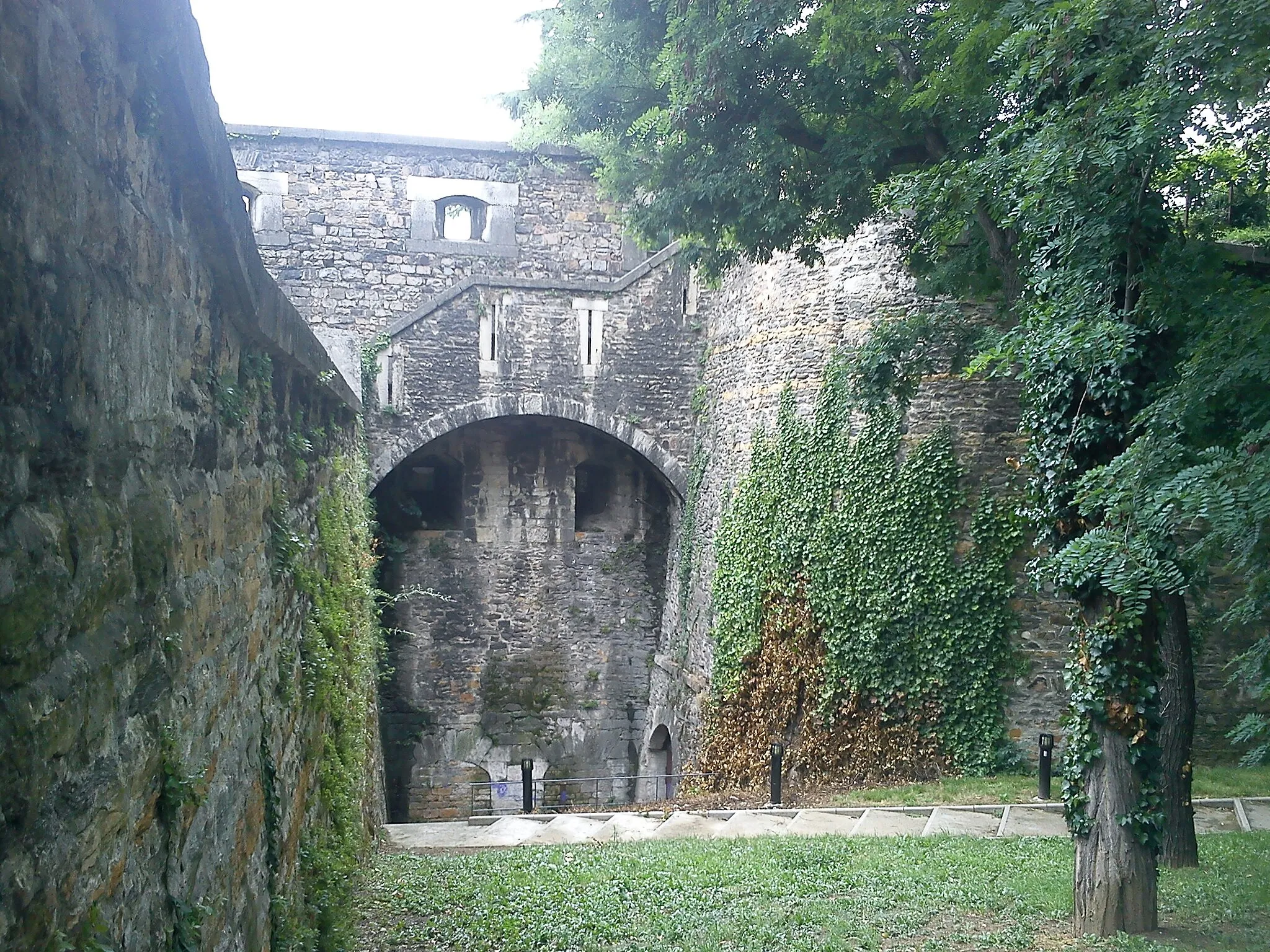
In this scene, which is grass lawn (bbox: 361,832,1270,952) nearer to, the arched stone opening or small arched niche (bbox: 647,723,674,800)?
small arched niche (bbox: 647,723,674,800)

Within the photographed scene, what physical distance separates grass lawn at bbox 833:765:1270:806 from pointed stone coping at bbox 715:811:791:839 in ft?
2.82

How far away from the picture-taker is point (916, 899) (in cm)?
588

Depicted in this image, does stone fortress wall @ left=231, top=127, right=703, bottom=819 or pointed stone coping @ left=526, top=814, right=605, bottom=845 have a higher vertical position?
stone fortress wall @ left=231, top=127, right=703, bottom=819

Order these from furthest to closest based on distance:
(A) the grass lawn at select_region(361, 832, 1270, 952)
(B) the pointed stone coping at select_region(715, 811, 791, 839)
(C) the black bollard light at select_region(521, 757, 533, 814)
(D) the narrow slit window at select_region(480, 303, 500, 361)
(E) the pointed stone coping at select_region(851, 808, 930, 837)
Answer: (D) the narrow slit window at select_region(480, 303, 500, 361)
(C) the black bollard light at select_region(521, 757, 533, 814)
(B) the pointed stone coping at select_region(715, 811, 791, 839)
(E) the pointed stone coping at select_region(851, 808, 930, 837)
(A) the grass lawn at select_region(361, 832, 1270, 952)

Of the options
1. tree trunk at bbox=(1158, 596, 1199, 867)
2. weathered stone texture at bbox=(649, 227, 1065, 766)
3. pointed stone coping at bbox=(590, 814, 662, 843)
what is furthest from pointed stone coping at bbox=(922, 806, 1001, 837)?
pointed stone coping at bbox=(590, 814, 662, 843)

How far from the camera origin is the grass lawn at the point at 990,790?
9039 mm

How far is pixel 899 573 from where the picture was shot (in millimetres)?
10055

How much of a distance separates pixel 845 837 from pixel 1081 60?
5.66 m

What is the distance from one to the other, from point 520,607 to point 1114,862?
986 centimetres

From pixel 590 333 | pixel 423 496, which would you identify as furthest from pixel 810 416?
pixel 423 496

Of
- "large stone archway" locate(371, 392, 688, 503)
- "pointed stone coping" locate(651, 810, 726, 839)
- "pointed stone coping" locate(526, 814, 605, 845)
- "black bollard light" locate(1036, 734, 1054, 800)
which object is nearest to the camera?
"pointed stone coping" locate(651, 810, 726, 839)

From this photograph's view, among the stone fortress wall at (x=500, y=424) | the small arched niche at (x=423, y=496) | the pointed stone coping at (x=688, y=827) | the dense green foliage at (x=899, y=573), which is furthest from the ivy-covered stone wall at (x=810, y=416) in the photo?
the small arched niche at (x=423, y=496)

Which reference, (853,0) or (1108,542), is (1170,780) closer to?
(1108,542)

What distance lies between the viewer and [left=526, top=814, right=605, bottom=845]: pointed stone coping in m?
8.47
